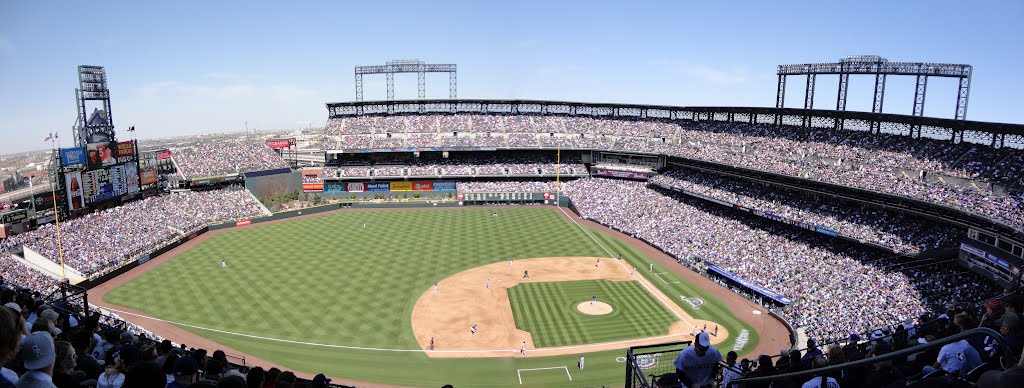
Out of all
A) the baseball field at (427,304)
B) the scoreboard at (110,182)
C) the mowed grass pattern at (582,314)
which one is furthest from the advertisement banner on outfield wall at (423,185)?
the mowed grass pattern at (582,314)

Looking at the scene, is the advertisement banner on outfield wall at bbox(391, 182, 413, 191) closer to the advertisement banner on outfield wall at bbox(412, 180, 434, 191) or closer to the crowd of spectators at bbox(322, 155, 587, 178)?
the advertisement banner on outfield wall at bbox(412, 180, 434, 191)

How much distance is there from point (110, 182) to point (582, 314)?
4372 cm

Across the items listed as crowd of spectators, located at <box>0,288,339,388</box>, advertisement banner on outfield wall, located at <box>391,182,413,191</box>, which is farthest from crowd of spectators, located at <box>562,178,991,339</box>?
crowd of spectators, located at <box>0,288,339,388</box>

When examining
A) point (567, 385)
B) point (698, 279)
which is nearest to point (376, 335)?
point (567, 385)

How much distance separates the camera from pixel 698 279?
39.5 metres

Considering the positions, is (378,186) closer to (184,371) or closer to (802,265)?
(802,265)

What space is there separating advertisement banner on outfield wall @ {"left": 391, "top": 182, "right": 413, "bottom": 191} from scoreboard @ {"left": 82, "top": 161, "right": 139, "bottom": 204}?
89.6ft

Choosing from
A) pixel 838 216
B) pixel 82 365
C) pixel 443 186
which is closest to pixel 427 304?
pixel 838 216

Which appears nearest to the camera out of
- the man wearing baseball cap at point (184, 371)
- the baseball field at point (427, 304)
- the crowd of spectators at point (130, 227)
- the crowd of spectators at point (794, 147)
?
the man wearing baseball cap at point (184, 371)

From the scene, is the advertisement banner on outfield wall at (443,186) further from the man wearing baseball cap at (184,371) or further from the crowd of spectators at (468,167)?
the man wearing baseball cap at (184,371)

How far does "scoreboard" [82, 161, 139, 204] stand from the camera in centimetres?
4722

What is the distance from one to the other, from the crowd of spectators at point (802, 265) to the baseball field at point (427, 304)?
3244mm

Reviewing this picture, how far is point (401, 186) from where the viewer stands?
7156cm

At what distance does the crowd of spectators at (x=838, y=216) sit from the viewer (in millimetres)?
32469
